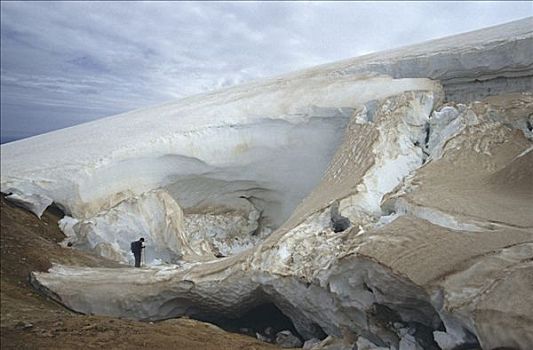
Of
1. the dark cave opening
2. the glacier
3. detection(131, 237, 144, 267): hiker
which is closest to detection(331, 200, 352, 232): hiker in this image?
the glacier

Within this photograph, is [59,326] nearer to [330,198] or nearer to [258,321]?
[258,321]

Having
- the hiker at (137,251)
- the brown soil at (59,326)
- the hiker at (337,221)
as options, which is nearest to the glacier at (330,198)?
the hiker at (337,221)

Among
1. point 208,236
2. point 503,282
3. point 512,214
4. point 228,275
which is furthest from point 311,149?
point 503,282

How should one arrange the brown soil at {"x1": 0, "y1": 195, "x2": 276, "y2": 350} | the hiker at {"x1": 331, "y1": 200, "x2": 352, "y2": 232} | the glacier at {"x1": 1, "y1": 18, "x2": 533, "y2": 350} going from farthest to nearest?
the hiker at {"x1": 331, "y1": 200, "x2": 352, "y2": 232} → the brown soil at {"x1": 0, "y1": 195, "x2": 276, "y2": 350} → the glacier at {"x1": 1, "y1": 18, "x2": 533, "y2": 350}

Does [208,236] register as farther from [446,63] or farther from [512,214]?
[512,214]

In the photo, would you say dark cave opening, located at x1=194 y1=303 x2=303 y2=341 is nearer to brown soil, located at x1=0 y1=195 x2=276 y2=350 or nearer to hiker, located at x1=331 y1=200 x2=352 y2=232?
brown soil, located at x1=0 y1=195 x2=276 y2=350

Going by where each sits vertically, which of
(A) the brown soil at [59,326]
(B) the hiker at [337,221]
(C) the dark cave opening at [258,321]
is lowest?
(C) the dark cave opening at [258,321]

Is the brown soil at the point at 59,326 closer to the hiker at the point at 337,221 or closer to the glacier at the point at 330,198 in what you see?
the glacier at the point at 330,198
